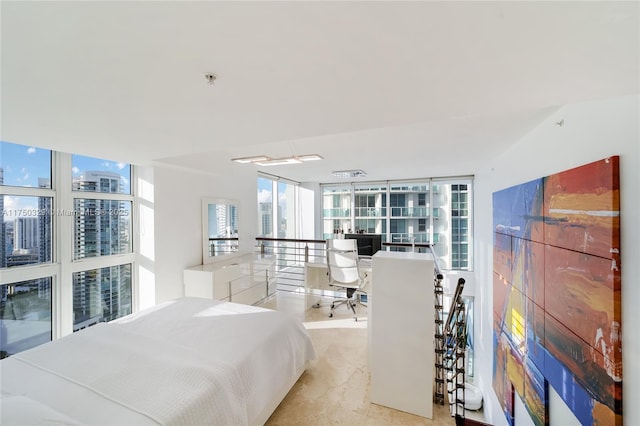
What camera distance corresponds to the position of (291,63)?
3.55ft

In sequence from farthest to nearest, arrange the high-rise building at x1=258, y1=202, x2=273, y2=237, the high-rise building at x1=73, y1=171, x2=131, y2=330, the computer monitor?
1. the high-rise building at x1=258, y1=202, x2=273, y2=237
2. the computer monitor
3. the high-rise building at x1=73, y1=171, x2=131, y2=330

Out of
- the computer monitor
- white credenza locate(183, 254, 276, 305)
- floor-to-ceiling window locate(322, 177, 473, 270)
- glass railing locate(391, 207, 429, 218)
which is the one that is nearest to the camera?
white credenza locate(183, 254, 276, 305)

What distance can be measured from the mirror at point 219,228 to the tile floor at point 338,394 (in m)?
1.96

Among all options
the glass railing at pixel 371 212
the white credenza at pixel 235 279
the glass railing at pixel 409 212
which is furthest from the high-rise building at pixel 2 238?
the glass railing at pixel 409 212

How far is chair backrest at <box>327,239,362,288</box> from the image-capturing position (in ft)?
11.8

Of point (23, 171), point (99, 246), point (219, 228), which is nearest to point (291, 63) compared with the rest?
point (23, 171)

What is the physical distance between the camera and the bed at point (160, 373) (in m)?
1.12

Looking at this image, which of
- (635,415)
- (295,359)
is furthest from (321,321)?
(635,415)

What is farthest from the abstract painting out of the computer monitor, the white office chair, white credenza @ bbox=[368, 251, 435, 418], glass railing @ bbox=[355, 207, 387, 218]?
glass railing @ bbox=[355, 207, 387, 218]

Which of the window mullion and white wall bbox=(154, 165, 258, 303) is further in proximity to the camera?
white wall bbox=(154, 165, 258, 303)

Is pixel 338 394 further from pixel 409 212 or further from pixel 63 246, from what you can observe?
pixel 409 212

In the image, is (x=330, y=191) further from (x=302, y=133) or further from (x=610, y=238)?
(x=610, y=238)

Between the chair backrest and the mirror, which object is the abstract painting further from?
the mirror

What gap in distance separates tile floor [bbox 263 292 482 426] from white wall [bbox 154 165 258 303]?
204 cm
